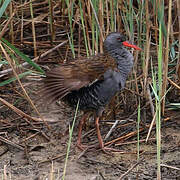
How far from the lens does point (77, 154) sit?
4.27m

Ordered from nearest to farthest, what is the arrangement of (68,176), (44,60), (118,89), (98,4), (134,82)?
(68,176), (118,89), (98,4), (134,82), (44,60)

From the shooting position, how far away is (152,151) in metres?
4.29

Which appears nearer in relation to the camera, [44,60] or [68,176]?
[68,176]

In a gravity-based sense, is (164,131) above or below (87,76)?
below

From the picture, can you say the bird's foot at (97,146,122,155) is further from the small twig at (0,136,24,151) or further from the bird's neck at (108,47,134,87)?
the small twig at (0,136,24,151)

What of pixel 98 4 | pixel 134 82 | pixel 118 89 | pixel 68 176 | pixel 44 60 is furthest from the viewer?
pixel 44 60

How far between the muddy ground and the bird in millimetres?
204

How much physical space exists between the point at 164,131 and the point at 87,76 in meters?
1.08

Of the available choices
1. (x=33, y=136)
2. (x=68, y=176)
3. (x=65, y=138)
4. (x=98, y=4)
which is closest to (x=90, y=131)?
(x=65, y=138)

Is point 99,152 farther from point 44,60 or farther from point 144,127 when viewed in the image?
point 44,60

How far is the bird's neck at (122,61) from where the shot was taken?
4.18 meters

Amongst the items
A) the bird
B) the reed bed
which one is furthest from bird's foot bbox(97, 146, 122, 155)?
the reed bed

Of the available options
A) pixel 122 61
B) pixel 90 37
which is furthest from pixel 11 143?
pixel 90 37

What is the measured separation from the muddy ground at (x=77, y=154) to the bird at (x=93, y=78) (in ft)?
0.67
